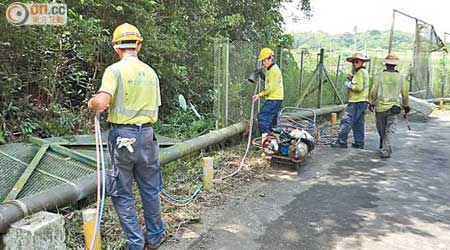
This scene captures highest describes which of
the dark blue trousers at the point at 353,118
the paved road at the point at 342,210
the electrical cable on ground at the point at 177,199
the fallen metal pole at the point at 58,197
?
the dark blue trousers at the point at 353,118

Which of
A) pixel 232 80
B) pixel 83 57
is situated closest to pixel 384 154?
pixel 232 80

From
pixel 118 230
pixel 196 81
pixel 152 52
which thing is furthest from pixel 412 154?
pixel 118 230

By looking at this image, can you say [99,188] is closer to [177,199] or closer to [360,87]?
[177,199]

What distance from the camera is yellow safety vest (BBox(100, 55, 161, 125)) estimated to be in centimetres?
385

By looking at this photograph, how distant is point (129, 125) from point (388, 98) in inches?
230

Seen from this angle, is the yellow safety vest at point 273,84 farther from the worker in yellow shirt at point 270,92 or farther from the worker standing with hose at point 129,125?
the worker standing with hose at point 129,125

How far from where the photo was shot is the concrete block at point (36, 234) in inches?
133

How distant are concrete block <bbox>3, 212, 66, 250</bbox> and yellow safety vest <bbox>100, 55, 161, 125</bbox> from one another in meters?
0.99

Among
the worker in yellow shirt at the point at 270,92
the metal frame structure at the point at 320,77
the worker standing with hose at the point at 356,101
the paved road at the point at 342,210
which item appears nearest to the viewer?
the paved road at the point at 342,210

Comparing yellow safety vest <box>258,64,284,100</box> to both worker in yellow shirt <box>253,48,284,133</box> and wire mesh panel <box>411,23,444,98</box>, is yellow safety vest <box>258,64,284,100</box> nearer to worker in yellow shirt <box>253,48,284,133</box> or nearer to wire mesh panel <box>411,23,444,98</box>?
worker in yellow shirt <box>253,48,284,133</box>

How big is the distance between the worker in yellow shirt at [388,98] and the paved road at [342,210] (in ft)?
1.51

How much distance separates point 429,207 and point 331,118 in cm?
682

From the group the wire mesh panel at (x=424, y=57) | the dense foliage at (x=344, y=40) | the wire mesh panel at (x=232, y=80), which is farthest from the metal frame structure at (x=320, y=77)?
the dense foliage at (x=344, y=40)

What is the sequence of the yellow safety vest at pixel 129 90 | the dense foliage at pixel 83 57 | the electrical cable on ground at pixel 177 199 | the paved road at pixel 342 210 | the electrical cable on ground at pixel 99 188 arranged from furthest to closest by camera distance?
the dense foliage at pixel 83 57 < the electrical cable on ground at pixel 177 199 < the paved road at pixel 342 210 < the yellow safety vest at pixel 129 90 < the electrical cable on ground at pixel 99 188
